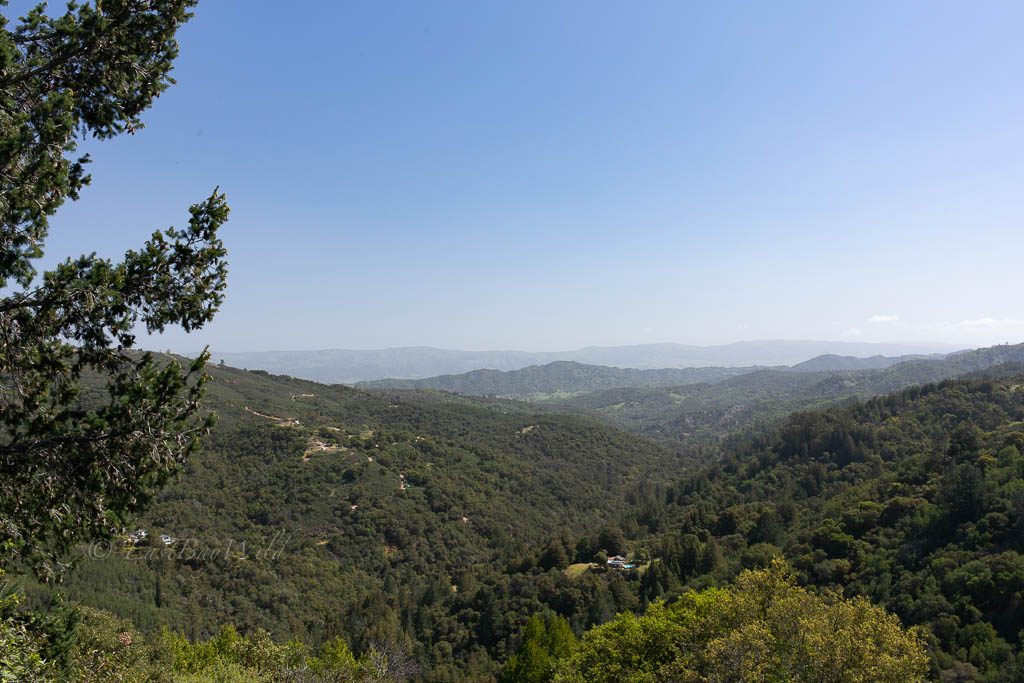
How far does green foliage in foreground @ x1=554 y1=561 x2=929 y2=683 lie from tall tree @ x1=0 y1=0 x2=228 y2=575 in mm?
15159

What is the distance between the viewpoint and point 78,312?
5773 millimetres

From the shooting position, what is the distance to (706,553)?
52.3 m

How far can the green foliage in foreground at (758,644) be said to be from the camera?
Result: 13.1 meters

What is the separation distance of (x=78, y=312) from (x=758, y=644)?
17.1 meters

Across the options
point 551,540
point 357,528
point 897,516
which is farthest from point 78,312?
point 357,528

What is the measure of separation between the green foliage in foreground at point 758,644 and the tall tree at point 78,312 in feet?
49.7

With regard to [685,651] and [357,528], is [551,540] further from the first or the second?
[685,651]

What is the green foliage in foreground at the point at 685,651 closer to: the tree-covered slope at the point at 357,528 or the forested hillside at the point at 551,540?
the forested hillside at the point at 551,540

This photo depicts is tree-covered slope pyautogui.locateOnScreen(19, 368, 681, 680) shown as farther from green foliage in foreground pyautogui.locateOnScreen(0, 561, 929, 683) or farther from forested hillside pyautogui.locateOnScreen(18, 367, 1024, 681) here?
green foliage in foreground pyautogui.locateOnScreen(0, 561, 929, 683)

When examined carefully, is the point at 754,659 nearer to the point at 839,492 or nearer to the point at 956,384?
the point at 839,492

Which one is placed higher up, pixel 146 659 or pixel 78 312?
pixel 78 312

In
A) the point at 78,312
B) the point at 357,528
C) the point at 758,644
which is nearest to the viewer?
the point at 78,312

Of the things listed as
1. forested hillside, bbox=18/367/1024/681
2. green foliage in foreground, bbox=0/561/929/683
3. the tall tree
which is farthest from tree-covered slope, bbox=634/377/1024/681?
the tall tree

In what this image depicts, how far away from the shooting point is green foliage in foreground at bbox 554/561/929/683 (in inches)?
517
